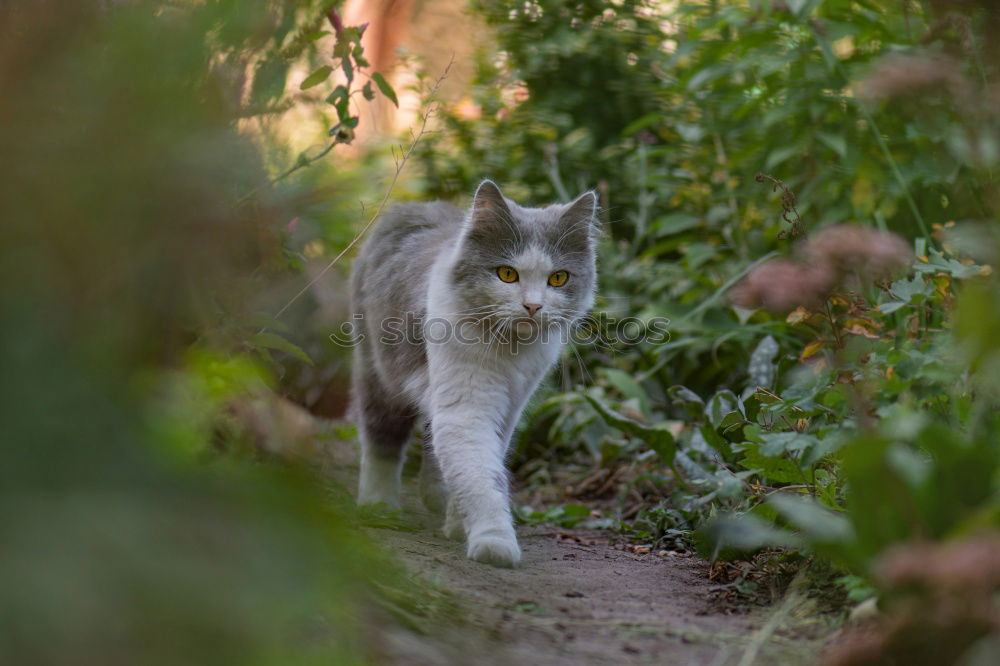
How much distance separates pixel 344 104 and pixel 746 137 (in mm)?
2840

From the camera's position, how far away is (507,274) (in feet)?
10.1

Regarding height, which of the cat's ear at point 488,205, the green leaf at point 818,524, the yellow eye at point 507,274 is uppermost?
the green leaf at point 818,524

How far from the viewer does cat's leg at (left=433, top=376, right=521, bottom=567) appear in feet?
8.16

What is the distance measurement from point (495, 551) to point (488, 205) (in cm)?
130

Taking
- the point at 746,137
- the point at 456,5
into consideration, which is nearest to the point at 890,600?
the point at 746,137

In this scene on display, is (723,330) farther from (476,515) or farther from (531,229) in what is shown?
(476,515)

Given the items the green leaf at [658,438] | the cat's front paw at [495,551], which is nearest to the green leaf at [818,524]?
the cat's front paw at [495,551]

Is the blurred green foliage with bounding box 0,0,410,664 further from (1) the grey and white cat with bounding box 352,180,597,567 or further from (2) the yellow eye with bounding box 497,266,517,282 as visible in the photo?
(2) the yellow eye with bounding box 497,266,517,282

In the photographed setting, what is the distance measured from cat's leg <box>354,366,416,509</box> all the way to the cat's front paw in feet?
2.96

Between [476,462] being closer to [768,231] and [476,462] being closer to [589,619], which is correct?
[589,619]

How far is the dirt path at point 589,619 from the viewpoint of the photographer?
1.59 metres

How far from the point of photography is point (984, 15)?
6.03 ft

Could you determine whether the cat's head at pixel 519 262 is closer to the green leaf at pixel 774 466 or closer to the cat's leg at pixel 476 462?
the cat's leg at pixel 476 462

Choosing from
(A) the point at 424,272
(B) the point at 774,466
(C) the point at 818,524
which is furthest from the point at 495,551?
(A) the point at 424,272
